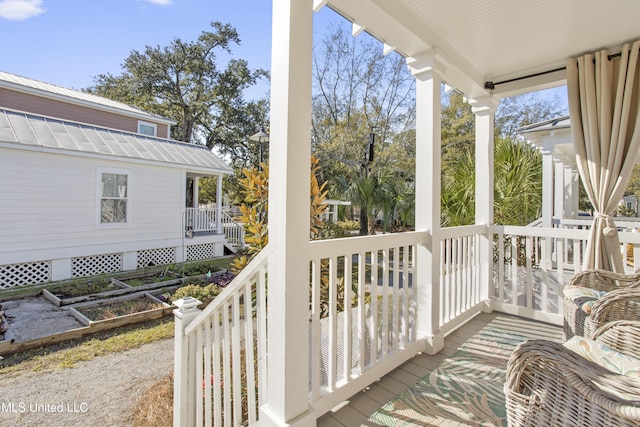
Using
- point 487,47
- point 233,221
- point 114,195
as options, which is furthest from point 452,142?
point 114,195

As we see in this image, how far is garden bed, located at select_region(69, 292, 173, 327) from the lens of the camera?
4.42 m

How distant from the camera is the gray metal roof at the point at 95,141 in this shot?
6555 millimetres

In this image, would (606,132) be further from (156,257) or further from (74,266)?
(74,266)

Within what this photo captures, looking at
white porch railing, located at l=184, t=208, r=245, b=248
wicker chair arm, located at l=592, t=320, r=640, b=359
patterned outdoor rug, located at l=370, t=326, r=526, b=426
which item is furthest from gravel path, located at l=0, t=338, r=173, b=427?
white porch railing, located at l=184, t=208, r=245, b=248

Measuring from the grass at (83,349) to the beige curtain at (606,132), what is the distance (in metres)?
4.81

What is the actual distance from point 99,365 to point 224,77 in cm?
1667

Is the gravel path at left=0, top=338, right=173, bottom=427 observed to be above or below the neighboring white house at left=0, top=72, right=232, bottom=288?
below

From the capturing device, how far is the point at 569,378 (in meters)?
0.91

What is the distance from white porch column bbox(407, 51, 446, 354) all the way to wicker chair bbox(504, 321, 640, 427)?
1.49 metres

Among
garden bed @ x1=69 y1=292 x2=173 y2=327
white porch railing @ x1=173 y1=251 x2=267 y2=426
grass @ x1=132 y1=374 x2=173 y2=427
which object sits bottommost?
grass @ x1=132 y1=374 x2=173 y2=427

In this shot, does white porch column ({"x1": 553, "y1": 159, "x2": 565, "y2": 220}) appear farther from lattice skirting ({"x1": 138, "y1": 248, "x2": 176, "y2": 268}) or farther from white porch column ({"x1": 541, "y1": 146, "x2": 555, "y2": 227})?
lattice skirting ({"x1": 138, "y1": 248, "x2": 176, "y2": 268})

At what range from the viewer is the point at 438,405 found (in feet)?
6.18

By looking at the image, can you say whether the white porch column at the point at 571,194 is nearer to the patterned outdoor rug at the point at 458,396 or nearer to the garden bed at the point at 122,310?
the patterned outdoor rug at the point at 458,396

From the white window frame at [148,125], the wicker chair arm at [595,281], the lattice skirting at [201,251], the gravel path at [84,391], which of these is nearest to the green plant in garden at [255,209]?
the gravel path at [84,391]
